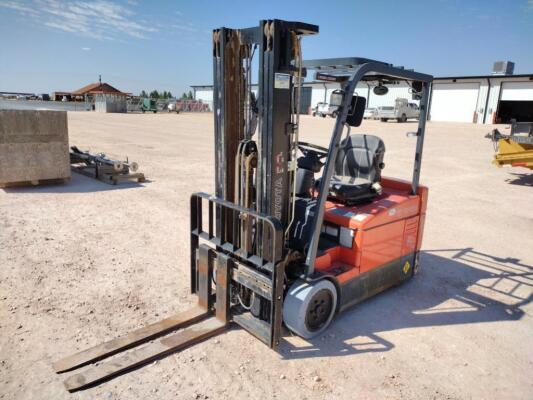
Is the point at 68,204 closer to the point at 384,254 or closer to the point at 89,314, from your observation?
the point at 89,314

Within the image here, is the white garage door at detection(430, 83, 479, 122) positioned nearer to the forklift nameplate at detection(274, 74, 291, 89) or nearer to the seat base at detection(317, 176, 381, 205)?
Result: the seat base at detection(317, 176, 381, 205)

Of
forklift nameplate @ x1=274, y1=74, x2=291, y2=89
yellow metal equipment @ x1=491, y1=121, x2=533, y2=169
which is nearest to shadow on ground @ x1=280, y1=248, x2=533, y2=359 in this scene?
forklift nameplate @ x1=274, y1=74, x2=291, y2=89

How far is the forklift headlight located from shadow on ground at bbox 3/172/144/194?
6.74m

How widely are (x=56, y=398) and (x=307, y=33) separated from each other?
3.33m

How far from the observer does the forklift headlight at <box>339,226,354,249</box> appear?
417cm

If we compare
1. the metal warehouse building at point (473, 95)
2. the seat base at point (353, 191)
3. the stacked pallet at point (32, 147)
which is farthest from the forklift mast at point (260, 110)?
the metal warehouse building at point (473, 95)

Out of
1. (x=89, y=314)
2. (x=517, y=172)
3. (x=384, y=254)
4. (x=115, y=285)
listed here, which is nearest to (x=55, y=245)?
(x=115, y=285)

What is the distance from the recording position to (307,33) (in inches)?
135

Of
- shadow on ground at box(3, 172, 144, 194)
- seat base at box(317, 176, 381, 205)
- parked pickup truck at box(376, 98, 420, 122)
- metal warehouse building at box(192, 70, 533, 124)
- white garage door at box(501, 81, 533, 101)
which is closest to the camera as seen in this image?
seat base at box(317, 176, 381, 205)

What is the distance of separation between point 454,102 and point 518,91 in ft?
18.6

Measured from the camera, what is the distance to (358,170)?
4867 mm

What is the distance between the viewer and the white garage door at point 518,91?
3750 centimetres

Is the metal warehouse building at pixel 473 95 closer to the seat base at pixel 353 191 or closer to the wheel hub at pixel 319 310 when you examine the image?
the seat base at pixel 353 191

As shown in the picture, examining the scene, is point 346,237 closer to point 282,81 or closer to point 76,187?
point 282,81
